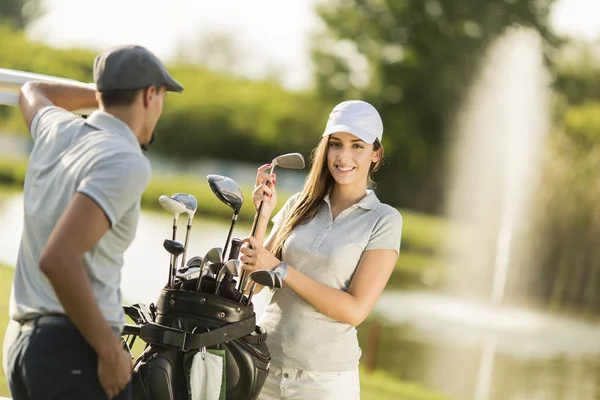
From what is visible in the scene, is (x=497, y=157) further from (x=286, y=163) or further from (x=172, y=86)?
(x=172, y=86)

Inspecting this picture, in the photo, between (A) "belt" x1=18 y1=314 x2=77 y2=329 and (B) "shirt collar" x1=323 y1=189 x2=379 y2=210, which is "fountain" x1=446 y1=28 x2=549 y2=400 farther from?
→ (A) "belt" x1=18 y1=314 x2=77 y2=329

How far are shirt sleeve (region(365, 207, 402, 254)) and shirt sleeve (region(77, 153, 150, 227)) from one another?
907 mm

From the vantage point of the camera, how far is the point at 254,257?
240cm

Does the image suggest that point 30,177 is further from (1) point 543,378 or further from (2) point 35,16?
(2) point 35,16

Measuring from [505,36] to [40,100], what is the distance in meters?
28.5

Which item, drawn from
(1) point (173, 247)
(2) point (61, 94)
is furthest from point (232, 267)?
(2) point (61, 94)

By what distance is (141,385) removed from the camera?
90.5 inches

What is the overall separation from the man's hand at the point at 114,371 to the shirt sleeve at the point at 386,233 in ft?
2.91

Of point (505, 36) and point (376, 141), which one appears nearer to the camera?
point (376, 141)

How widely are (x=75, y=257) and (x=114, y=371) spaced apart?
0.22 meters

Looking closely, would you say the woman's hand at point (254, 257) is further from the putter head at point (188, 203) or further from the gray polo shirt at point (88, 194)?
the gray polo shirt at point (88, 194)

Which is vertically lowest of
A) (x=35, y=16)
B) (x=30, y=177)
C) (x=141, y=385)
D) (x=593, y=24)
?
(x=141, y=385)

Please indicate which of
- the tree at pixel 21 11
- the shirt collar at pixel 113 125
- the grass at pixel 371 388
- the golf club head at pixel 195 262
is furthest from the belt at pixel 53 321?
the tree at pixel 21 11

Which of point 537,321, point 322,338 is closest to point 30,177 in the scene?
point 322,338
